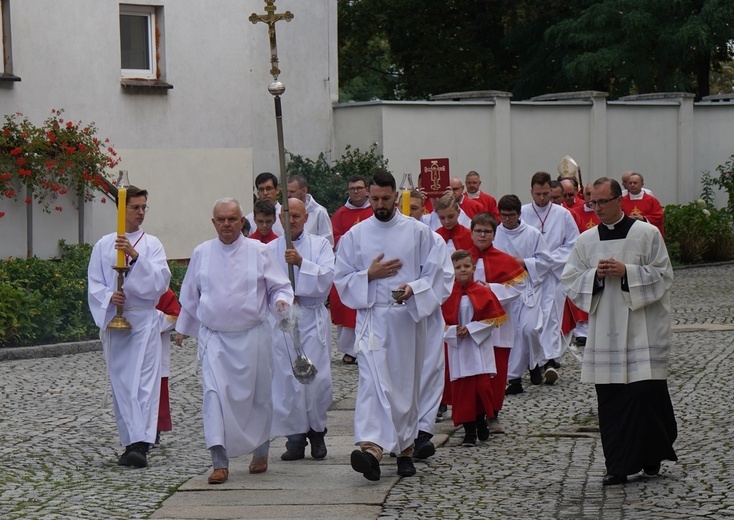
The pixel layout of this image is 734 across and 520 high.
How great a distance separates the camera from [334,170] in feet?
71.3

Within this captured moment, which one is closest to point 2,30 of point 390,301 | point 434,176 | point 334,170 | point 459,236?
point 334,170

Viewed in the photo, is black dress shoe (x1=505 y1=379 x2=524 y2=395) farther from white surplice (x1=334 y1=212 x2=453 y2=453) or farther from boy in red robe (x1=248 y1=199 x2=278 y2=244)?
white surplice (x1=334 y1=212 x2=453 y2=453)

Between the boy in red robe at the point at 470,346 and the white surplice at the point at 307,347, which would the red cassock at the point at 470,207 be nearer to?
the boy in red robe at the point at 470,346

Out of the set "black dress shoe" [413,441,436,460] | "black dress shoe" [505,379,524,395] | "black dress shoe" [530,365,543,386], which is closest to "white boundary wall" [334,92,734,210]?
"black dress shoe" [530,365,543,386]

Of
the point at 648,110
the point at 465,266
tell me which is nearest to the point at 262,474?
the point at 465,266

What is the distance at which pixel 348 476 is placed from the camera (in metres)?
8.43

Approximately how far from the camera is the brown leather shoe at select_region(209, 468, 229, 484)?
8.21 metres

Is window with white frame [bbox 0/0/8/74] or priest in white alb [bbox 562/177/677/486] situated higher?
window with white frame [bbox 0/0/8/74]

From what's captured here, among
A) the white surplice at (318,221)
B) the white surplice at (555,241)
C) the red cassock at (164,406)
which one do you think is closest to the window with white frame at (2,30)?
the white surplice at (318,221)

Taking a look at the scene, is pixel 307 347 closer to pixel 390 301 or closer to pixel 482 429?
pixel 390 301

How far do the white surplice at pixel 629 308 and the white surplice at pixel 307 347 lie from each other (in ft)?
6.28

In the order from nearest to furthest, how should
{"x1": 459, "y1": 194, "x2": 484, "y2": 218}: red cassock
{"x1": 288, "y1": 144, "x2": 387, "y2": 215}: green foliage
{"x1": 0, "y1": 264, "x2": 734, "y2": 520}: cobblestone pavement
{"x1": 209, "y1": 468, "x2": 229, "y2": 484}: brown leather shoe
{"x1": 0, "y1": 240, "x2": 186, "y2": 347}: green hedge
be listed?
{"x1": 0, "y1": 264, "x2": 734, "y2": 520}: cobblestone pavement → {"x1": 209, "y1": 468, "x2": 229, "y2": 484}: brown leather shoe → {"x1": 0, "y1": 240, "x2": 186, "y2": 347}: green hedge → {"x1": 459, "y1": 194, "x2": 484, "y2": 218}: red cassock → {"x1": 288, "y1": 144, "x2": 387, "y2": 215}: green foliage

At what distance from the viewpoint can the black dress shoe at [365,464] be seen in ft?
26.3

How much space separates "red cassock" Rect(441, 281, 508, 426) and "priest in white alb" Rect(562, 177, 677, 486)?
1.61m
